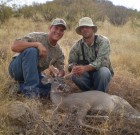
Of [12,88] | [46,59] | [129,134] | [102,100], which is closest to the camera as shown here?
[129,134]

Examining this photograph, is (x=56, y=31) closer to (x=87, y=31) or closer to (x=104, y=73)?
(x=87, y=31)

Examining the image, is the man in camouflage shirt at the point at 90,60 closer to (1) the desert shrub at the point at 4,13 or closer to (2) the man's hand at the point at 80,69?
(2) the man's hand at the point at 80,69

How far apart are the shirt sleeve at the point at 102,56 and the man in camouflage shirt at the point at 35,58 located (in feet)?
1.76

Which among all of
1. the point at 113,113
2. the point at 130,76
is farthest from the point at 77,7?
the point at 113,113

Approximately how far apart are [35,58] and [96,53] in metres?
1.03

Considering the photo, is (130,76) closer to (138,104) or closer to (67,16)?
(138,104)

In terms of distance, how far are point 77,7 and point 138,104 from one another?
12.8 m

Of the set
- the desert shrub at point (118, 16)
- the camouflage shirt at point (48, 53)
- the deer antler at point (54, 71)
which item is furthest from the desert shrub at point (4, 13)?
the deer antler at point (54, 71)

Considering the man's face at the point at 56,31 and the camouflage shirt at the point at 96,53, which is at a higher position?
the man's face at the point at 56,31

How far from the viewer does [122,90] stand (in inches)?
263

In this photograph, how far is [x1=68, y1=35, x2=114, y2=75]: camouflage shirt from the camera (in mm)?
6152

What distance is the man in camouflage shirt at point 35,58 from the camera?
19.1 ft

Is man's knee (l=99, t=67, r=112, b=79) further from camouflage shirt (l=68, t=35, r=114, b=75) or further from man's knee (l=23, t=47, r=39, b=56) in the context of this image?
man's knee (l=23, t=47, r=39, b=56)

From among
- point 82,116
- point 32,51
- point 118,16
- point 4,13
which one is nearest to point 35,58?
point 32,51
